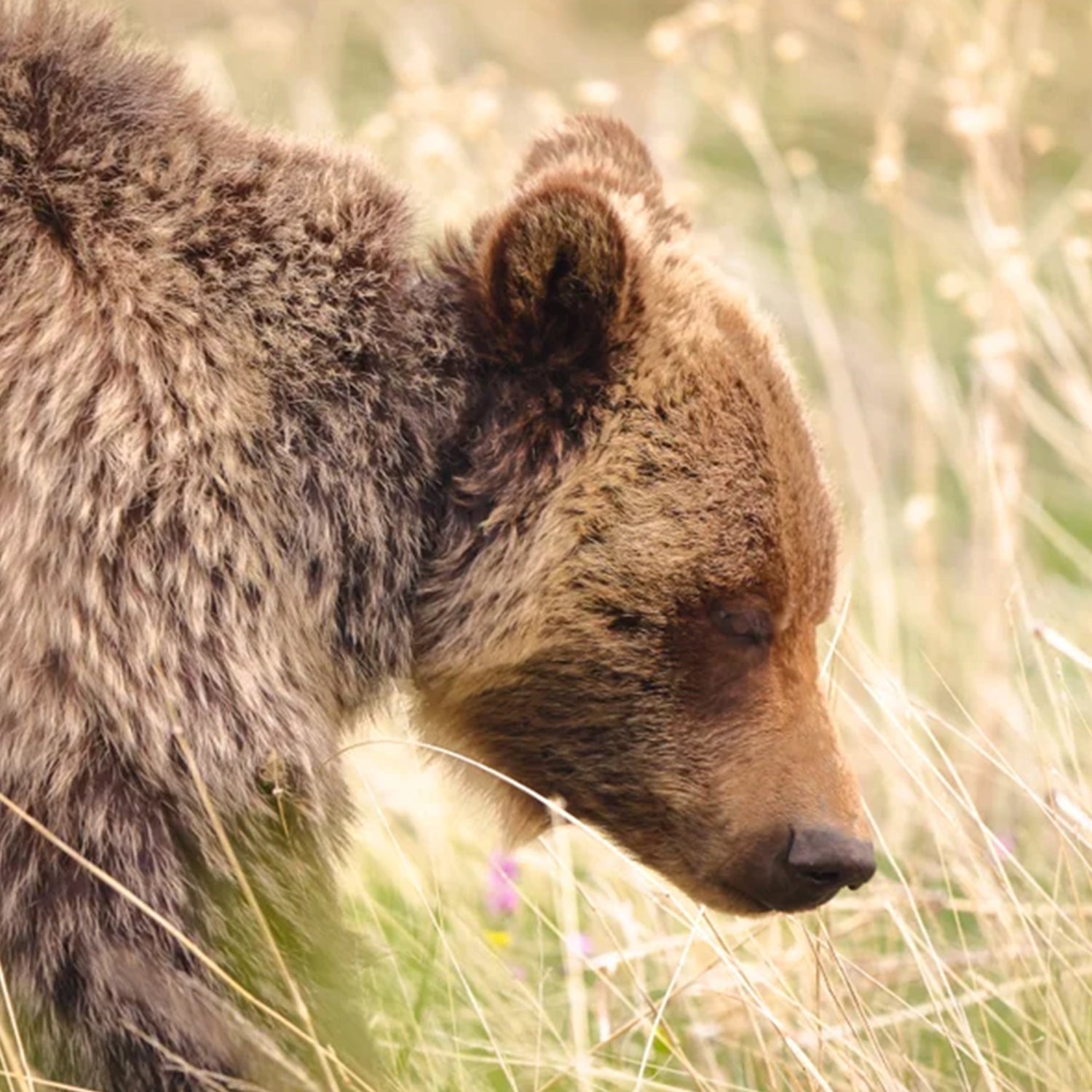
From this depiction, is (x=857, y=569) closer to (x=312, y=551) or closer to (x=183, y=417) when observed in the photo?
(x=312, y=551)

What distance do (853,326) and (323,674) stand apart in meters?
7.41

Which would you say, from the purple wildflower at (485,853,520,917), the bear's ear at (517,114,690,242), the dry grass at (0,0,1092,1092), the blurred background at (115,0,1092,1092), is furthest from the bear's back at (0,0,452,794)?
the purple wildflower at (485,853,520,917)

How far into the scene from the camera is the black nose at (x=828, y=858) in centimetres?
358

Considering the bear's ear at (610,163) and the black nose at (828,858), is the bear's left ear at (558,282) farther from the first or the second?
the black nose at (828,858)

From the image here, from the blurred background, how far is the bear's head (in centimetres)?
21

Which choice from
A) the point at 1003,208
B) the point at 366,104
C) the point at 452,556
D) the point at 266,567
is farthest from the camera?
the point at 366,104

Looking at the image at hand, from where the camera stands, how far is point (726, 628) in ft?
12.2

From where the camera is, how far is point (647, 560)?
3641 mm

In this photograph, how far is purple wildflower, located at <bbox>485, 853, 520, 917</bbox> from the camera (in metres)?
4.70

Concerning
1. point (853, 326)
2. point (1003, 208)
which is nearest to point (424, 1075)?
point (1003, 208)

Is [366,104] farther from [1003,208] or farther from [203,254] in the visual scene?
[203,254]

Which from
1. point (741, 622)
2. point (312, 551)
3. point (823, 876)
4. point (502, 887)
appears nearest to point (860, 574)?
point (502, 887)

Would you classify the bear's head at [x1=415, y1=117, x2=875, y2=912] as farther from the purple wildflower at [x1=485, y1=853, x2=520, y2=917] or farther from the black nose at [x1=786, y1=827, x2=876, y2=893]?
the purple wildflower at [x1=485, y1=853, x2=520, y2=917]

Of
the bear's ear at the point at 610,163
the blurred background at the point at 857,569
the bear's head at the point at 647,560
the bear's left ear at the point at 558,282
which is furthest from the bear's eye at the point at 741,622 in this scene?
the bear's ear at the point at 610,163
